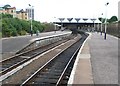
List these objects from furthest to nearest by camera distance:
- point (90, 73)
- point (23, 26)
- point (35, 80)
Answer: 1. point (23, 26)
2. point (90, 73)
3. point (35, 80)

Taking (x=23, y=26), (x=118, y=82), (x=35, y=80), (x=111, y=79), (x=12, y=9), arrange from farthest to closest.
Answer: (x=12, y=9) → (x=23, y=26) → (x=35, y=80) → (x=111, y=79) → (x=118, y=82)

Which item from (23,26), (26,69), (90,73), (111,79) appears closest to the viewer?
(111,79)

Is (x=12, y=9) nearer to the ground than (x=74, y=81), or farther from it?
farther from it

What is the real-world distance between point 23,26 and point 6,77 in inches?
2664

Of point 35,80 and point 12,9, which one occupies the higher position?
point 12,9

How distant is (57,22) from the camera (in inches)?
6417

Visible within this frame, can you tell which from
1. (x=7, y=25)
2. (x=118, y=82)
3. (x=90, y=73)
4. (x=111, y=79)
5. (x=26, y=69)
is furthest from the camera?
(x=7, y=25)

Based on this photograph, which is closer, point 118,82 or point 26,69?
point 118,82

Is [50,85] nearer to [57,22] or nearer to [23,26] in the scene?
[23,26]

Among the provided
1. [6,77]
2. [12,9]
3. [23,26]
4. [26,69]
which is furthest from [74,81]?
[12,9]

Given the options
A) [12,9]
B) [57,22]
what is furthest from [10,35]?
[57,22]

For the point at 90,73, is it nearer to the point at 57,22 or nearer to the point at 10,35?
the point at 10,35

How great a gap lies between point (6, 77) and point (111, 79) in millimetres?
5052

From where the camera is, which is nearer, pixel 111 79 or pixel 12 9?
pixel 111 79
